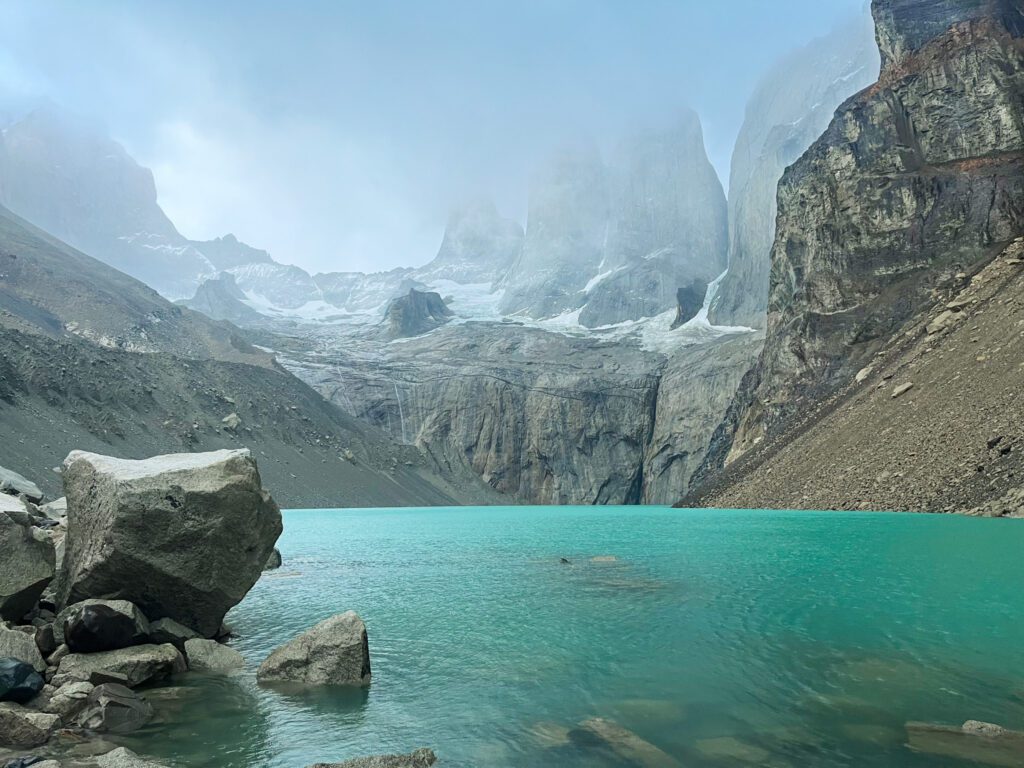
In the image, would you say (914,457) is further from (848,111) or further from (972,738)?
(848,111)

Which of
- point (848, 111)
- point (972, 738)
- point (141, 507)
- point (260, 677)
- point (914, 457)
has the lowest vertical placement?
point (260, 677)

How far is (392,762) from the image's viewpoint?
752 cm

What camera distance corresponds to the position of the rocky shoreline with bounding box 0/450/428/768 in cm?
978

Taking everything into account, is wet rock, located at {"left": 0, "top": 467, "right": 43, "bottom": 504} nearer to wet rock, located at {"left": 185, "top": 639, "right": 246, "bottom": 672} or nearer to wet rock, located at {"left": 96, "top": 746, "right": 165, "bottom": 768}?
wet rock, located at {"left": 185, "top": 639, "right": 246, "bottom": 672}

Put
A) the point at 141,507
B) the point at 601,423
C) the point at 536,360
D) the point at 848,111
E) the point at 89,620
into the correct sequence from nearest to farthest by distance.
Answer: the point at 89,620 < the point at 141,507 < the point at 848,111 < the point at 601,423 < the point at 536,360

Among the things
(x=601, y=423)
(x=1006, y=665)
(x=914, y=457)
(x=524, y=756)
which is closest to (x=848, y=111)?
(x=914, y=457)

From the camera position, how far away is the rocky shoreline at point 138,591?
9780mm

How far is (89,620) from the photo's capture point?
10.7m

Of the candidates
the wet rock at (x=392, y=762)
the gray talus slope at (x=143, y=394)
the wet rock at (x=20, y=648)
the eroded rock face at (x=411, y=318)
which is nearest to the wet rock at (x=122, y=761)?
the wet rock at (x=392, y=762)

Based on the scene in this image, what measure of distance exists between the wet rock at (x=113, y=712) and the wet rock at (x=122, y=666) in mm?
596

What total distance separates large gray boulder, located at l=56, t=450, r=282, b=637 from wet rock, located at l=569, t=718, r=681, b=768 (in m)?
7.26

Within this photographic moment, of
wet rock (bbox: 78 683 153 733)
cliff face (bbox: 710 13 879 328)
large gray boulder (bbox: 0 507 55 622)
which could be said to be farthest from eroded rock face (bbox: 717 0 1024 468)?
cliff face (bbox: 710 13 879 328)

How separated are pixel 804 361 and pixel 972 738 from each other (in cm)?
7130

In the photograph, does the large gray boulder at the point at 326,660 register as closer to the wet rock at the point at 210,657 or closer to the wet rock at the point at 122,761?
the wet rock at the point at 210,657
